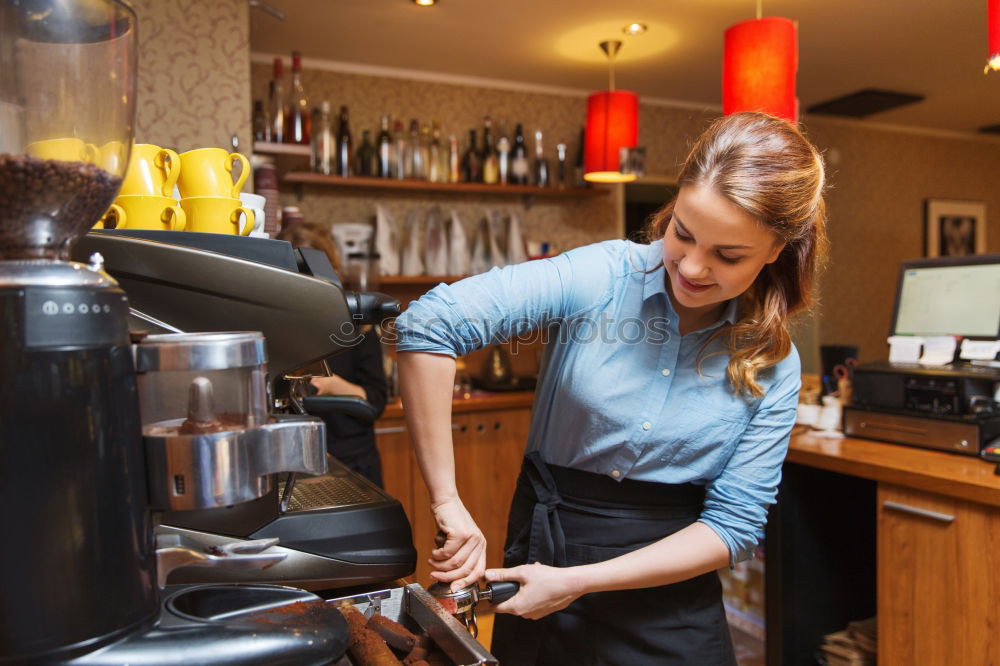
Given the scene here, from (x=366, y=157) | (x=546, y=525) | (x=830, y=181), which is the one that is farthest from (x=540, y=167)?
(x=546, y=525)

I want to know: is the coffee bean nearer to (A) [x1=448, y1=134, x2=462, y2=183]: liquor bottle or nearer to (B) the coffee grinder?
(B) the coffee grinder

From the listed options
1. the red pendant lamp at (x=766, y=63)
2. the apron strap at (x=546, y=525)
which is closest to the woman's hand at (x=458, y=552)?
the apron strap at (x=546, y=525)

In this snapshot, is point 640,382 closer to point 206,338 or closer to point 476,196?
point 206,338

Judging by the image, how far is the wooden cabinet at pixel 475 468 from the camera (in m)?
3.34

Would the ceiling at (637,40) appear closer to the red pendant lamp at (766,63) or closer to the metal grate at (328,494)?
the red pendant lamp at (766,63)

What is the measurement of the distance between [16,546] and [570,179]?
4.35 meters

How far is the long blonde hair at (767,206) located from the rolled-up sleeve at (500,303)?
0.71ft

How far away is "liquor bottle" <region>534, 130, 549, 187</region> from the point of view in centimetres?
440

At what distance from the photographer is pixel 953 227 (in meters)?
6.13

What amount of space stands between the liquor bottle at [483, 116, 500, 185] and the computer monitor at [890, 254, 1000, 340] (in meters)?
2.35

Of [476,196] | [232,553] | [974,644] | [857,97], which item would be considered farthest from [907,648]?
[857,97]

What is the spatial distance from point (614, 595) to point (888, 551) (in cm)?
117

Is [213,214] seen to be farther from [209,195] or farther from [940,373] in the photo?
[940,373]

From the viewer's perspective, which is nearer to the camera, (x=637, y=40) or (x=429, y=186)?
(x=637, y=40)
